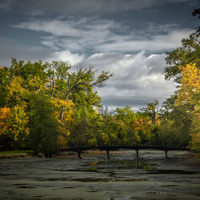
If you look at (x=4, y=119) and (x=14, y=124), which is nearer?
(x=4, y=119)

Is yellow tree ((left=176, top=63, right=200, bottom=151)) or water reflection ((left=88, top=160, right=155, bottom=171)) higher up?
yellow tree ((left=176, top=63, right=200, bottom=151))

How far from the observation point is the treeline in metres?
34.1

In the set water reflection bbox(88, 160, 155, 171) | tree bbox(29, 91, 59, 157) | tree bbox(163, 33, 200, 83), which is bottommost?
water reflection bbox(88, 160, 155, 171)

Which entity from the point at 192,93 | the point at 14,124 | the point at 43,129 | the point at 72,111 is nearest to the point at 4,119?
the point at 14,124

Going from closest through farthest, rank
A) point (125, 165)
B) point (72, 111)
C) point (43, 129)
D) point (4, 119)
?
point (125, 165), point (43, 129), point (4, 119), point (72, 111)

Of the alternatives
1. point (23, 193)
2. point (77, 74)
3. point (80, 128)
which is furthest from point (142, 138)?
point (23, 193)

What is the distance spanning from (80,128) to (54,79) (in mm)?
10498

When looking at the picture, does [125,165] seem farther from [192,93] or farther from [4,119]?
[4,119]

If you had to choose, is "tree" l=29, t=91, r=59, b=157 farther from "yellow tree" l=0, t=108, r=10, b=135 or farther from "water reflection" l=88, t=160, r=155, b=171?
"water reflection" l=88, t=160, r=155, b=171

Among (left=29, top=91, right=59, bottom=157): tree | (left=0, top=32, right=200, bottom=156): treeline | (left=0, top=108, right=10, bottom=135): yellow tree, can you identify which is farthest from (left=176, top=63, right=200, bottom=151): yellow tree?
(left=0, top=108, right=10, bottom=135): yellow tree

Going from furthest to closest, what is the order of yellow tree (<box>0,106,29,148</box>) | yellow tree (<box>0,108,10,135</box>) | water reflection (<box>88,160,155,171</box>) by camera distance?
yellow tree (<box>0,106,29,148</box>) → yellow tree (<box>0,108,10,135</box>) → water reflection (<box>88,160,155,171</box>)

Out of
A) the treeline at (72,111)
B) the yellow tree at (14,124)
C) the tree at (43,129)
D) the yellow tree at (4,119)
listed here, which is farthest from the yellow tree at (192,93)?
the yellow tree at (4,119)

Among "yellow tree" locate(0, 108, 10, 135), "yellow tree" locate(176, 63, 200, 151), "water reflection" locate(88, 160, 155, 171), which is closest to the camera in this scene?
"water reflection" locate(88, 160, 155, 171)

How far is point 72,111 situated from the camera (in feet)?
164
